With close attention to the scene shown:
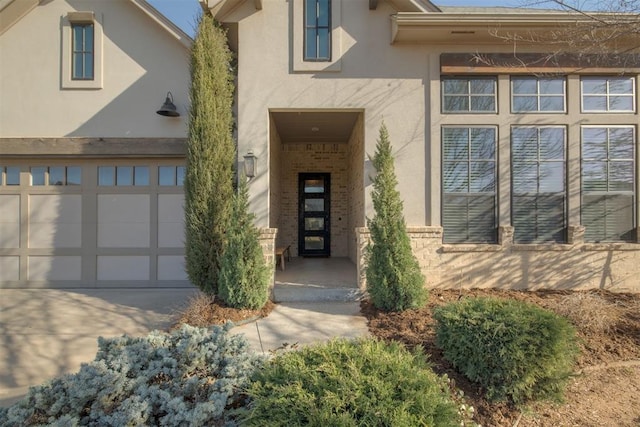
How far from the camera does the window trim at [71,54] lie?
6.44 metres

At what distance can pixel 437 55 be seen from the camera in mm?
5707

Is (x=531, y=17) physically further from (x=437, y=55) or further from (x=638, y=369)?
(x=638, y=369)

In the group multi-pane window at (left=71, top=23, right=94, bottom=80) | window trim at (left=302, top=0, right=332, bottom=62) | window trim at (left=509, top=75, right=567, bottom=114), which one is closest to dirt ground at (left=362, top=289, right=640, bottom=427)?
window trim at (left=509, top=75, right=567, bottom=114)

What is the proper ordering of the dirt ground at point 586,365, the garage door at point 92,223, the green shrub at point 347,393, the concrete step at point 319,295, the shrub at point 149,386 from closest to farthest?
the green shrub at point 347,393 < the shrub at point 149,386 < the dirt ground at point 586,365 < the concrete step at point 319,295 < the garage door at point 92,223

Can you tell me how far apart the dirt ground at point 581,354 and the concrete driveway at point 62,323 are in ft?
3.24

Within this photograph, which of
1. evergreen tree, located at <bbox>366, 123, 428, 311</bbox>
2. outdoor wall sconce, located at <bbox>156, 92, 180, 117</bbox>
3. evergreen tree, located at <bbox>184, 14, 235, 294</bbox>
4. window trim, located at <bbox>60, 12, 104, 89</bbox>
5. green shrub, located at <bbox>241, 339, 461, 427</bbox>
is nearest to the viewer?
green shrub, located at <bbox>241, 339, 461, 427</bbox>

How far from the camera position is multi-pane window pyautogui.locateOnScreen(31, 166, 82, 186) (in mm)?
6711

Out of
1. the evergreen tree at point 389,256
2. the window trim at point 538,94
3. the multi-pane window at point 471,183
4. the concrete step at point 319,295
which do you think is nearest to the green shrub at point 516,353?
the evergreen tree at point 389,256

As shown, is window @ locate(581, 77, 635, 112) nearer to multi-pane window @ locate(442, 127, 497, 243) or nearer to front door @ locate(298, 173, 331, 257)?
multi-pane window @ locate(442, 127, 497, 243)

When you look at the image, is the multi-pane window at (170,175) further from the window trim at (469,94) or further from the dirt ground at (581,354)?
the window trim at (469,94)

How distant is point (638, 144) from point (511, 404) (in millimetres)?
5814

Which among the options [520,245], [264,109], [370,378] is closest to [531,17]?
[520,245]

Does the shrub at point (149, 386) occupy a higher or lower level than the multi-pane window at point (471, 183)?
lower

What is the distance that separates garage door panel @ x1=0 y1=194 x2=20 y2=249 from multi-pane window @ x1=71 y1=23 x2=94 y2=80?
9.51 ft
